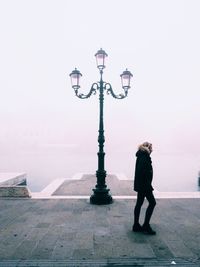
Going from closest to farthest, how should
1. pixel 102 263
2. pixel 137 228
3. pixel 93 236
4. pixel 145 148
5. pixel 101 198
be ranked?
1. pixel 102 263
2. pixel 93 236
3. pixel 145 148
4. pixel 137 228
5. pixel 101 198

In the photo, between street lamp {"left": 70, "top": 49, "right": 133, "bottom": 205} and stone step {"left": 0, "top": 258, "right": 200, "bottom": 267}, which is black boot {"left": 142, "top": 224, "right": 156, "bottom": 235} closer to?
stone step {"left": 0, "top": 258, "right": 200, "bottom": 267}

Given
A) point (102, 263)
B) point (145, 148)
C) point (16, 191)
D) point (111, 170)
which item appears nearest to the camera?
point (102, 263)

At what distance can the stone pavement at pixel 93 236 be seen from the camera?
450cm

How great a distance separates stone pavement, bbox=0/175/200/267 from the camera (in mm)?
4504

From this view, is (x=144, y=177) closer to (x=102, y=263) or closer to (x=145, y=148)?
(x=145, y=148)

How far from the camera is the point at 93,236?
18.6 ft

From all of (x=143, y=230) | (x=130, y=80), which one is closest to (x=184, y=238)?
(x=143, y=230)

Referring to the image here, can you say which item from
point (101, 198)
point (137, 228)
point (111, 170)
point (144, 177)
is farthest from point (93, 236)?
point (111, 170)

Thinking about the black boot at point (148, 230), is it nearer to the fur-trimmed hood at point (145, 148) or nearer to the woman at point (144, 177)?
the woman at point (144, 177)

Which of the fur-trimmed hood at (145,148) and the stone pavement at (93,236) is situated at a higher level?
the fur-trimmed hood at (145,148)

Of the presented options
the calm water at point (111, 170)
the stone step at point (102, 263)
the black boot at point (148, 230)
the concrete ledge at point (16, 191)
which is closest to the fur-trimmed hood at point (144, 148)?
the black boot at point (148, 230)

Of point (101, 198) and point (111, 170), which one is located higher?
point (101, 198)

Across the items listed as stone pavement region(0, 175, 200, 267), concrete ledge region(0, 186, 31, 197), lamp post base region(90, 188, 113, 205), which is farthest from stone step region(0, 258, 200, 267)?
concrete ledge region(0, 186, 31, 197)

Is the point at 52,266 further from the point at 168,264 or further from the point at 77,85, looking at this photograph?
the point at 77,85
